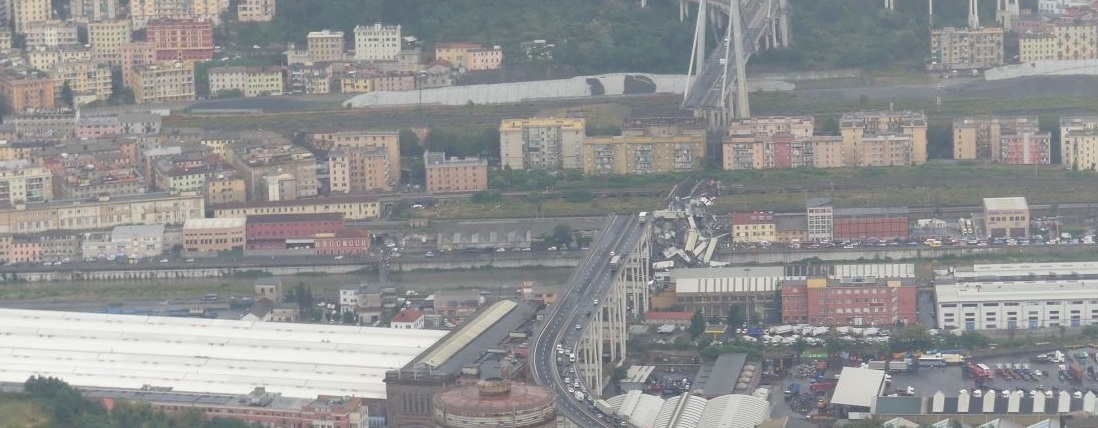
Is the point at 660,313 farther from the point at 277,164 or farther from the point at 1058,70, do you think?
the point at 1058,70

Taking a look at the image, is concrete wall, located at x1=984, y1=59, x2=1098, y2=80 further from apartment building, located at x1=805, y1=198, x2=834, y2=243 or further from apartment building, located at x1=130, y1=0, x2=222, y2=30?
apartment building, located at x1=130, y1=0, x2=222, y2=30

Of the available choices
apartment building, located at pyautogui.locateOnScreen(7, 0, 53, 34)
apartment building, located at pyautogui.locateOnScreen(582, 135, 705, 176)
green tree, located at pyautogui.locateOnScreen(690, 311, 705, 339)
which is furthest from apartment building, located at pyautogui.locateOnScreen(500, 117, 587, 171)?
green tree, located at pyautogui.locateOnScreen(690, 311, 705, 339)

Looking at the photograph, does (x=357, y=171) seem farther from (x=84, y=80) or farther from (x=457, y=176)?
(x=84, y=80)

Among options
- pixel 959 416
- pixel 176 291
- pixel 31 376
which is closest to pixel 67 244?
pixel 176 291

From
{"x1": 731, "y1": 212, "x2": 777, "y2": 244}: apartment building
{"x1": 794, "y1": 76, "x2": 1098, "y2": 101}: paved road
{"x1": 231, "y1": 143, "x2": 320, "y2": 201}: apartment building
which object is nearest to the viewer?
{"x1": 731, "y1": 212, "x2": 777, "y2": 244}: apartment building

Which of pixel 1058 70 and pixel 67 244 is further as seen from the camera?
pixel 1058 70

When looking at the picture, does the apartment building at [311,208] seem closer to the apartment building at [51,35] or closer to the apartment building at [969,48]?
the apartment building at [51,35]
